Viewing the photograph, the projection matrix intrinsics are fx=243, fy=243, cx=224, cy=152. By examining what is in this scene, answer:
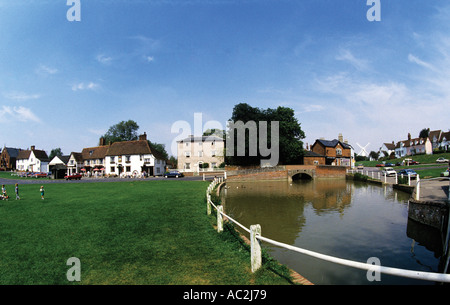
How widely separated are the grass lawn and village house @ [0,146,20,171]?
105 meters

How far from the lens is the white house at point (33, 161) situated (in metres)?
83.8

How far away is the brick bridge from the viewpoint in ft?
153

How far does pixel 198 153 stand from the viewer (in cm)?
6369

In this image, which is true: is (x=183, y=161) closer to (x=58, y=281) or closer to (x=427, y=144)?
(x=58, y=281)

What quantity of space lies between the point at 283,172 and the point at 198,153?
23.5 meters

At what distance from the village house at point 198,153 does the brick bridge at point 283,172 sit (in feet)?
39.8

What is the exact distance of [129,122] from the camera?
298 feet

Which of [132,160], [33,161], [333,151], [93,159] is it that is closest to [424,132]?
[333,151]

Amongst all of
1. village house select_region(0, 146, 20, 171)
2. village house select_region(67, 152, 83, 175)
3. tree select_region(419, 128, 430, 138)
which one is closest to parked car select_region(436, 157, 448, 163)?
tree select_region(419, 128, 430, 138)

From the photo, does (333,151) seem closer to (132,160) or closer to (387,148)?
(132,160)

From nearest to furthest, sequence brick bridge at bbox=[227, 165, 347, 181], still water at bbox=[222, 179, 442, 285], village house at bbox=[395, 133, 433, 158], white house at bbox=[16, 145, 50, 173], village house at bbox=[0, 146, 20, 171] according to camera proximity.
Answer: still water at bbox=[222, 179, 442, 285], brick bridge at bbox=[227, 165, 347, 181], white house at bbox=[16, 145, 50, 173], village house at bbox=[395, 133, 433, 158], village house at bbox=[0, 146, 20, 171]

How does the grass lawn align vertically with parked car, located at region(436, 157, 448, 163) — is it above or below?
below

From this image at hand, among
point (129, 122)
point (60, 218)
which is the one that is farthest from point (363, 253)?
point (129, 122)

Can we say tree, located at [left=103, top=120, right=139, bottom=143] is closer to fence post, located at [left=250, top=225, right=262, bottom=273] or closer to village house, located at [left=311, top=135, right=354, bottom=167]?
village house, located at [left=311, top=135, right=354, bottom=167]
